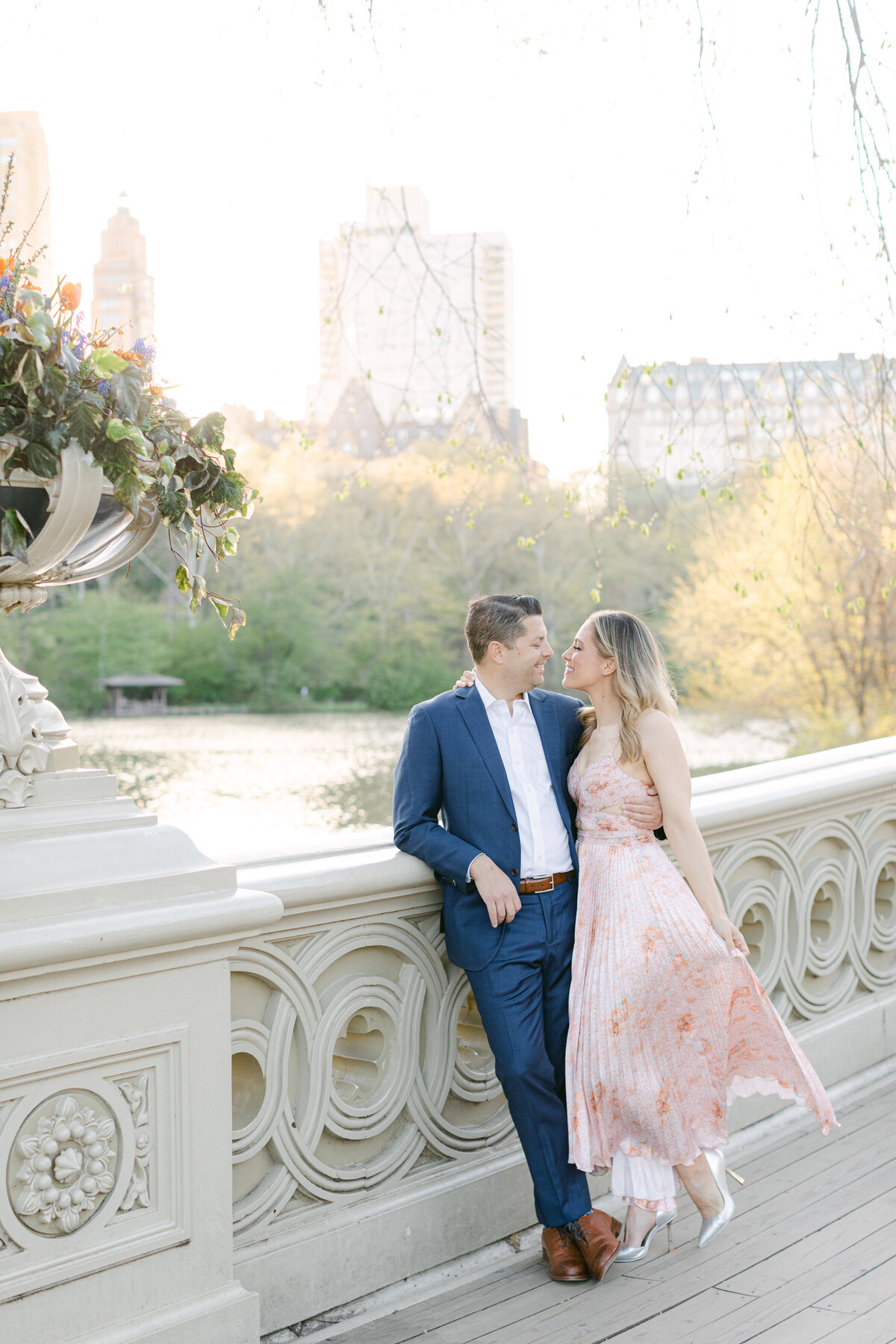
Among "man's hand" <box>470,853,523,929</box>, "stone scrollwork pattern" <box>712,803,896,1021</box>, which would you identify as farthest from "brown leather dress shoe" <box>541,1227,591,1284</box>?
"stone scrollwork pattern" <box>712,803,896,1021</box>

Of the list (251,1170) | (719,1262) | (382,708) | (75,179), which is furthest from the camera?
(382,708)

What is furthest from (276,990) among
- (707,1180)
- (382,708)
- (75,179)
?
(382,708)

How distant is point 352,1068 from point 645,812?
3.08 ft

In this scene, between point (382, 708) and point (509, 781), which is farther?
point (382, 708)

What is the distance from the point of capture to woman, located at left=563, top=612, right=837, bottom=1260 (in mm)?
2801

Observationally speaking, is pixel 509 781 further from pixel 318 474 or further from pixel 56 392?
pixel 318 474

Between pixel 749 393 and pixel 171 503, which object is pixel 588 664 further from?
pixel 749 393

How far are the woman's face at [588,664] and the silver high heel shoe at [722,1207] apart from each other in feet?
3.80

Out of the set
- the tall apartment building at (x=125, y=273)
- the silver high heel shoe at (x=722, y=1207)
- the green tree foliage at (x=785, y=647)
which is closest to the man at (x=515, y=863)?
the silver high heel shoe at (x=722, y=1207)

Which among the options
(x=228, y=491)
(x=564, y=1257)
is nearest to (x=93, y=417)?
(x=228, y=491)

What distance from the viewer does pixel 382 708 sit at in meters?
37.7

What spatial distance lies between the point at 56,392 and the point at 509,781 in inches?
56.1

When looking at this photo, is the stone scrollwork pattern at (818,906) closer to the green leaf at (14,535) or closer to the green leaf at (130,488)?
the green leaf at (130,488)

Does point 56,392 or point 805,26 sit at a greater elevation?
point 805,26
